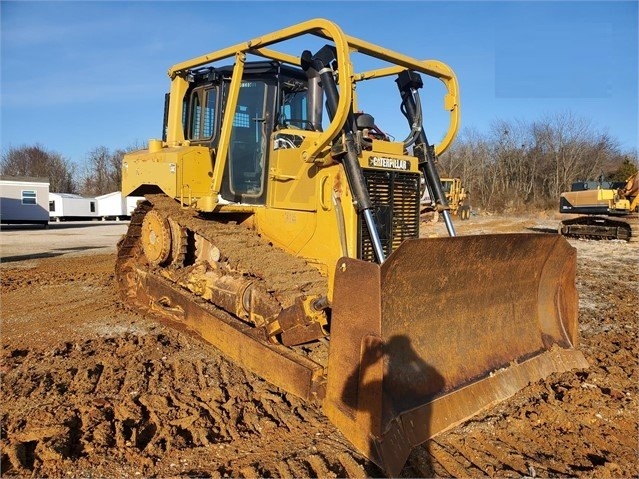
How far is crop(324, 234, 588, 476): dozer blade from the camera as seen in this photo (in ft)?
10.9

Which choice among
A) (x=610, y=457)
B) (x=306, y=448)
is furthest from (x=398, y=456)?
(x=610, y=457)

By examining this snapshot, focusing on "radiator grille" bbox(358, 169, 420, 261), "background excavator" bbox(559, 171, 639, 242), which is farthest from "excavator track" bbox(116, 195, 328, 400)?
"background excavator" bbox(559, 171, 639, 242)

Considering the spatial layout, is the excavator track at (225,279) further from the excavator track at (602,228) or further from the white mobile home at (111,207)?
the white mobile home at (111,207)

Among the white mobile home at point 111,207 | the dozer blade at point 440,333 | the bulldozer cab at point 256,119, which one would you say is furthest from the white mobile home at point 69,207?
the dozer blade at point 440,333

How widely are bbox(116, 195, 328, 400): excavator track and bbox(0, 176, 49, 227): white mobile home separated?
96.5 ft

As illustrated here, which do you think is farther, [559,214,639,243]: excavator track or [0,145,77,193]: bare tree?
[0,145,77,193]: bare tree

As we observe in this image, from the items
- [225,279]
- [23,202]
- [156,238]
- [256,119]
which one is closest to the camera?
[225,279]

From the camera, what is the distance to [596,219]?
1969 cm

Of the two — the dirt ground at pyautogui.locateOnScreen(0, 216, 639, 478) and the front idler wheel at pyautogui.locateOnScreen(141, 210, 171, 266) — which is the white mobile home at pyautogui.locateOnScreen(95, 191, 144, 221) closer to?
the front idler wheel at pyautogui.locateOnScreen(141, 210, 171, 266)

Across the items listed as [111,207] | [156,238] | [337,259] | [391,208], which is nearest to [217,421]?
[337,259]

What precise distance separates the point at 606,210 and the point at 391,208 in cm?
1772

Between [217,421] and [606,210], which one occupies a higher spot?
[606,210]

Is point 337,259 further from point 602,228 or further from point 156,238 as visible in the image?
point 602,228

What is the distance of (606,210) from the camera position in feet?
63.0
